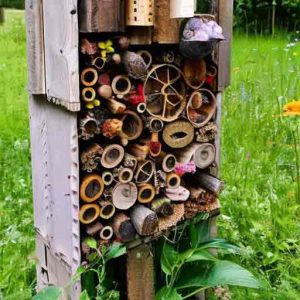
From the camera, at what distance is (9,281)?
2.52 m

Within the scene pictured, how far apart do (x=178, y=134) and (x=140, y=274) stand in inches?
20.5

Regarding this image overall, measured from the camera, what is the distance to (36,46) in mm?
2268

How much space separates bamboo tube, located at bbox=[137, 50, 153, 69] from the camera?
7.06 ft

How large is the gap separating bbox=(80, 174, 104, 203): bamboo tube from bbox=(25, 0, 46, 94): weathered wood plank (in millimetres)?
393

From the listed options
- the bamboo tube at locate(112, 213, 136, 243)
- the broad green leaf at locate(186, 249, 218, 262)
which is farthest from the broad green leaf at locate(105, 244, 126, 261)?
the broad green leaf at locate(186, 249, 218, 262)

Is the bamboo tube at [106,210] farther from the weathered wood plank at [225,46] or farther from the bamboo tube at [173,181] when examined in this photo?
the weathered wood plank at [225,46]

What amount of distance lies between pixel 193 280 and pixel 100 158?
60 centimetres

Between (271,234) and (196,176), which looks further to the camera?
(271,234)

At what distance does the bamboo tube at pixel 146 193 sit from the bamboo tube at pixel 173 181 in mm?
79

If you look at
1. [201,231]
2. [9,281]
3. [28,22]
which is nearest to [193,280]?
[201,231]

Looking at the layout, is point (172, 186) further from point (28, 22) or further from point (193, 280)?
point (28, 22)

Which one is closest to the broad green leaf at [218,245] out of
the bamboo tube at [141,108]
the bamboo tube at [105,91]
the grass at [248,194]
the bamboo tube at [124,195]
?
the grass at [248,194]

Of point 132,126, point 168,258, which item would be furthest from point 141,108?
point 168,258

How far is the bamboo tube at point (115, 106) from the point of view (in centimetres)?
206
